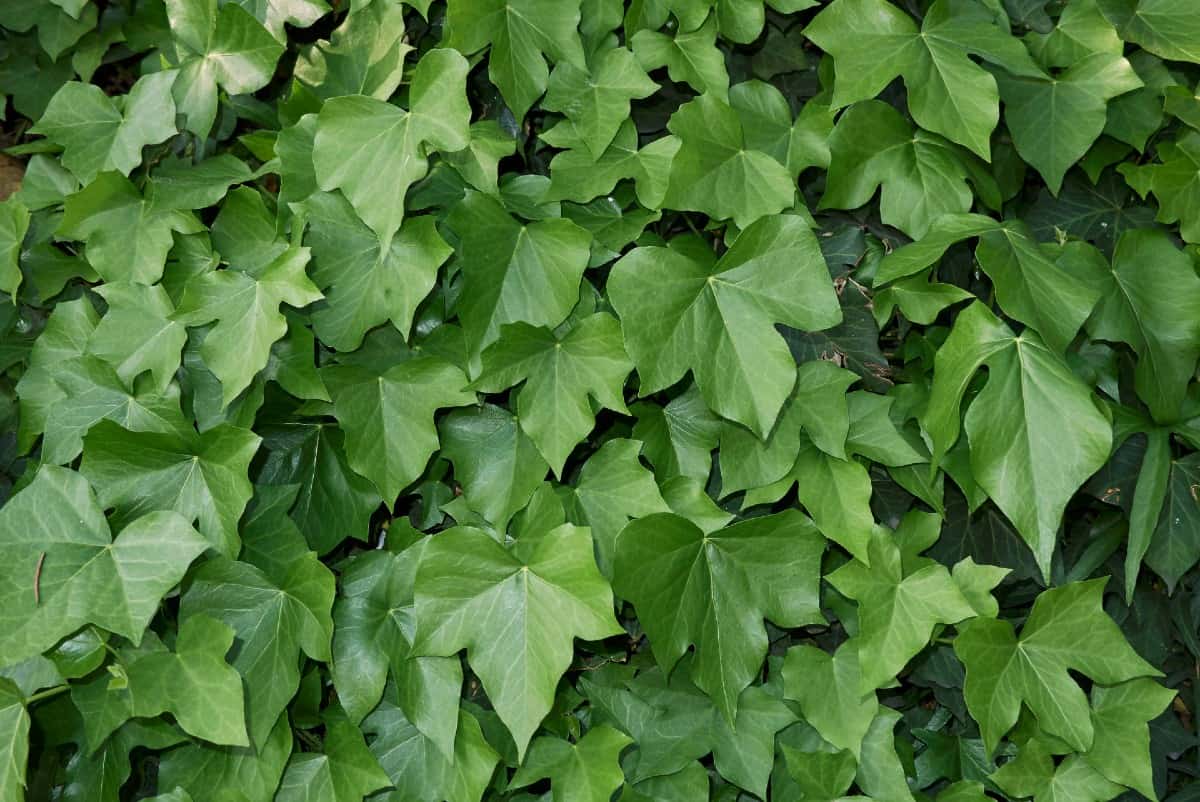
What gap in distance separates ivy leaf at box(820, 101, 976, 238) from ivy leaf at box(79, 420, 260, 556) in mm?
714

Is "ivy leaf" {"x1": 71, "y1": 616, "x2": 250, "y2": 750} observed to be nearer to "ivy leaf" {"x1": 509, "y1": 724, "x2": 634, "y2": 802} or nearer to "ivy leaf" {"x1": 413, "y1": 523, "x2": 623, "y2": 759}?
"ivy leaf" {"x1": 413, "y1": 523, "x2": 623, "y2": 759}

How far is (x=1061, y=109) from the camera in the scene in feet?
4.25

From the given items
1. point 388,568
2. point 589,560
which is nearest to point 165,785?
point 388,568

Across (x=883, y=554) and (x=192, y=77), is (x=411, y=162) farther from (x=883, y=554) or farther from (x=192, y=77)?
(x=883, y=554)

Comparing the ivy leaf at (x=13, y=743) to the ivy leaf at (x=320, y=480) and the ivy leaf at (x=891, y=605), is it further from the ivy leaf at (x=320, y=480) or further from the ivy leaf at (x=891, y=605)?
the ivy leaf at (x=891, y=605)

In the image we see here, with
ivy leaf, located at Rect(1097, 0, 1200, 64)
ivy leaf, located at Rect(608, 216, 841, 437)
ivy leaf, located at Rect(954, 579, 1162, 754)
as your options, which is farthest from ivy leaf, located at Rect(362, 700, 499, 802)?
ivy leaf, located at Rect(1097, 0, 1200, 64)

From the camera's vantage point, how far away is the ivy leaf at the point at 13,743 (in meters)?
1.15

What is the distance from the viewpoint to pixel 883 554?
50.3 inches

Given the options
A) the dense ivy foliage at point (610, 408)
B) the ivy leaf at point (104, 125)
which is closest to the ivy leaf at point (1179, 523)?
the dense ivy foliage at point (610, 408)

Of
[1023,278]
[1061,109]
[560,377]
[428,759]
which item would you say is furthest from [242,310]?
[1061,109]

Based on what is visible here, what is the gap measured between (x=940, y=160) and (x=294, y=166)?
0.73 m

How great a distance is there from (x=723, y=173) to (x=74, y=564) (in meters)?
0.80

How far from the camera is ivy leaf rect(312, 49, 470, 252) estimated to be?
1.17 m

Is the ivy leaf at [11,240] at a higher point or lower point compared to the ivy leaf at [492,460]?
higher
